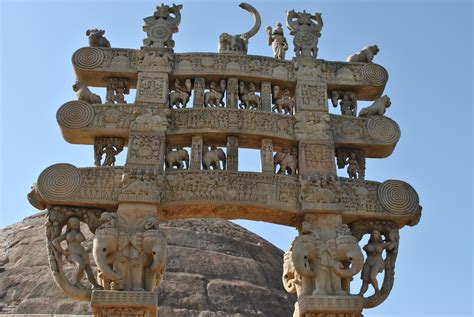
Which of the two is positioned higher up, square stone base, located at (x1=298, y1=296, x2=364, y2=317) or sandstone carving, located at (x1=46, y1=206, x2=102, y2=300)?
sandstone carving, located at (x1=46, y1=206, x2=102, y2=300)

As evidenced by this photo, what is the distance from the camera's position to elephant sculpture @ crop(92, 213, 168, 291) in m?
8.25

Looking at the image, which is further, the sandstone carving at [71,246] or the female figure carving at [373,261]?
the female figure carving at [373,261]

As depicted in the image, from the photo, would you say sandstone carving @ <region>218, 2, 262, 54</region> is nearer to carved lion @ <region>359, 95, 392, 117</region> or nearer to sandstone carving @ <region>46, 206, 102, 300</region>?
carved lion @ <region>359, 95, 392, 117</region>

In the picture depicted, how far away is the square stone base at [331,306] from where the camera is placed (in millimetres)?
8250

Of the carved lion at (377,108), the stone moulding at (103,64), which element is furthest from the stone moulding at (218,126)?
the stone moulding at (103,64)

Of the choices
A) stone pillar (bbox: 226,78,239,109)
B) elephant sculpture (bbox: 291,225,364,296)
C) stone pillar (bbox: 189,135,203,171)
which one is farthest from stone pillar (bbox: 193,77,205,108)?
elephant sculpture (bbox: 291,225,364,296)

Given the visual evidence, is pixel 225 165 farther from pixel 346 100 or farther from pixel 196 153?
pixel 346 100

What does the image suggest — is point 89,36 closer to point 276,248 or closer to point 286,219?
point 286,219

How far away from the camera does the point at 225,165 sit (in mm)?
9523

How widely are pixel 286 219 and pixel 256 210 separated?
523 millimetres

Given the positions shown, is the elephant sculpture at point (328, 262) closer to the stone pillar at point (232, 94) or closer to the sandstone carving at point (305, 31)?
the stone pillar at point (232, 94)

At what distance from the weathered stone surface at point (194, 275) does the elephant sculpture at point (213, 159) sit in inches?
371

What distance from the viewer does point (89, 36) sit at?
1043 cm

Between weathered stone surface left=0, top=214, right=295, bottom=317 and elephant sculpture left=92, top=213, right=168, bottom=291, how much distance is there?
9.79 meters
